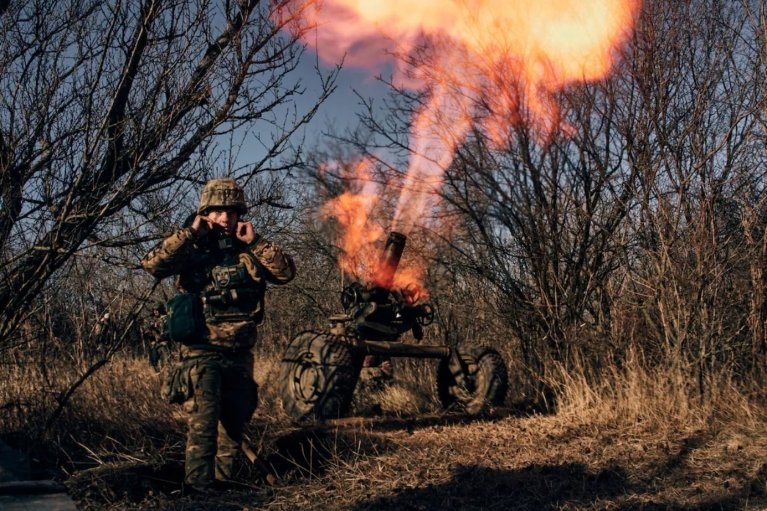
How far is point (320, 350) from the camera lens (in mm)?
8367

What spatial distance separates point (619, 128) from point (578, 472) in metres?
4.30

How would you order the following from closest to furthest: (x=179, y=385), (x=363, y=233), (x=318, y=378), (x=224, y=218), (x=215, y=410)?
1. (x=215, y=410)
2. (x=179, y=385)
3. (x=224, y=218)
4. (x=318, y=378)
5. (x=363, y=233)

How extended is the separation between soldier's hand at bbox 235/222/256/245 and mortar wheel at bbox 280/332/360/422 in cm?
267

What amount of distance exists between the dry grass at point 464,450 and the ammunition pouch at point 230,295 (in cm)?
103

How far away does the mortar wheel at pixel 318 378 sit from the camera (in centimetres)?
811

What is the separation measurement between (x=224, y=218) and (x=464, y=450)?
2.80 m

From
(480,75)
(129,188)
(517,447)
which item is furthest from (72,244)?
(480,75)

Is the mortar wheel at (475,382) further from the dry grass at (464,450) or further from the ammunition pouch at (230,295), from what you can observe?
the ammunition pouch at (230,295)

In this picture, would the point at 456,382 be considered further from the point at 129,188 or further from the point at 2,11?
the point at 2,11

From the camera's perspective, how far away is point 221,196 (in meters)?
5.89

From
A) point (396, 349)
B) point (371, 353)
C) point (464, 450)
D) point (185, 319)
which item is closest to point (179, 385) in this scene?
point (185, 319)

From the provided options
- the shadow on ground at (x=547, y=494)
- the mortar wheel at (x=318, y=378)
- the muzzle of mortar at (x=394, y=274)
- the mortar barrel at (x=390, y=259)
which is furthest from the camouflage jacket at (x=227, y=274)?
the mortar barrel at (x=390, y=259)

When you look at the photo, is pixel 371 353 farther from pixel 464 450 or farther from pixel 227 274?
pixel 227 274

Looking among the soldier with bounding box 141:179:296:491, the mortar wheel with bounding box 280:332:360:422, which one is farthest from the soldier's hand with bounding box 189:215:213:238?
the mortar wheel with bounding box 280:332:360:422
